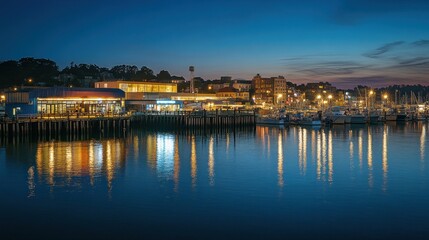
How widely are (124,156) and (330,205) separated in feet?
60.7

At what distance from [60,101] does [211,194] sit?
4216cm

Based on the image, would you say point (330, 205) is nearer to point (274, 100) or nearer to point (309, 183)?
point (309, 183)

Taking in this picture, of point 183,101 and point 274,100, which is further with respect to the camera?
point 274,100

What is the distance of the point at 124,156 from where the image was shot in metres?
33.6

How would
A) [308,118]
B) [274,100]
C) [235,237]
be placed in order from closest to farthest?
[235,237], [308,118], [274,100]

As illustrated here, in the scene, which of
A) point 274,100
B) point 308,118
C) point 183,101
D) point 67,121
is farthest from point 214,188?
point 274,100

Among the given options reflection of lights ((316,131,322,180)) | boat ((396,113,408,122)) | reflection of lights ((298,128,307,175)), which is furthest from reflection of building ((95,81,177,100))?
boat ((396,113,408,122))

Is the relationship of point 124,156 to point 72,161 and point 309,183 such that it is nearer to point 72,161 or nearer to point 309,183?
point 72,161

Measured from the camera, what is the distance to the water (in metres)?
16.1

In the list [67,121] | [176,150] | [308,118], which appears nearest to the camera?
[176,150]

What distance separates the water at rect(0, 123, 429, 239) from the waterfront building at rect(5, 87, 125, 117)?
19678mm

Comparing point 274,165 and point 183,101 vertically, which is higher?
point 183,101

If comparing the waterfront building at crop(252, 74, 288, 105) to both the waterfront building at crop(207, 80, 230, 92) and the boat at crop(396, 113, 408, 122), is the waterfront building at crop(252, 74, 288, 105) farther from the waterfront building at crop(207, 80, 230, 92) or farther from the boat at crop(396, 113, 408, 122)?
the boat at crop(396, 113, 408, 122)

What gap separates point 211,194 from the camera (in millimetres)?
21312
